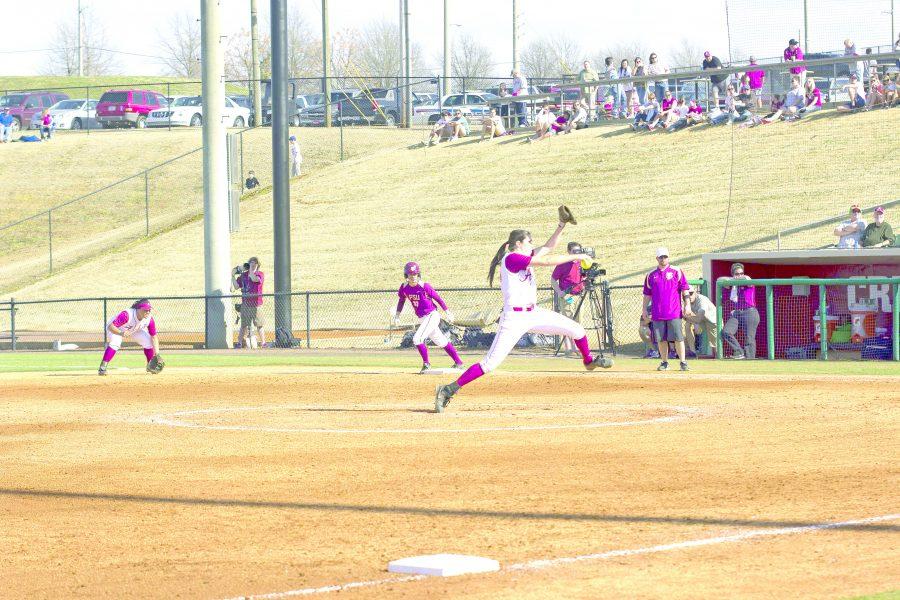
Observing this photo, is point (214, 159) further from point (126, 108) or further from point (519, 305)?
point (126, 108)

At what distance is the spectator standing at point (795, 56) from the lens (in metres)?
34.7

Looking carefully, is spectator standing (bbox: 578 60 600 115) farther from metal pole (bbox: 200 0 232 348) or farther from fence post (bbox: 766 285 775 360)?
fence post (bbox: 766 285 775 360)

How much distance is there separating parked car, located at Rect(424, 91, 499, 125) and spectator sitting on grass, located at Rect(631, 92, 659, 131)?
13004 mm

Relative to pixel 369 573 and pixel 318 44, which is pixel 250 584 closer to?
pixel 369 573

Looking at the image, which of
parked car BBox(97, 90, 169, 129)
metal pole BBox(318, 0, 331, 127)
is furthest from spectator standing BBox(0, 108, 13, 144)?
metal pole BBox(318, 0, 331, 127)

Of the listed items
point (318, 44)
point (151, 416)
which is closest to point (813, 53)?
point (151, 416)

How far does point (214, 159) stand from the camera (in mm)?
30391

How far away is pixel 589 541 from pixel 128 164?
52691mm

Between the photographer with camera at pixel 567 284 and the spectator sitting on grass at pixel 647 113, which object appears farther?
the spectator sitting on grass at pixel 647 113

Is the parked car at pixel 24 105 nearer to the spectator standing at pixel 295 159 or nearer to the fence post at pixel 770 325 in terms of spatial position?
the spectator standing at pixel 295 159

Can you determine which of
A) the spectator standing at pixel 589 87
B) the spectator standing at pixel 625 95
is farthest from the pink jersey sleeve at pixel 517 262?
the spectator standing at pixel 589 87

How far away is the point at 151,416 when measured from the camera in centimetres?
1516

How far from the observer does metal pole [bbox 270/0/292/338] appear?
99.3 feet

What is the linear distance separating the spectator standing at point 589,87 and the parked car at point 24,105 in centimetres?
3319
